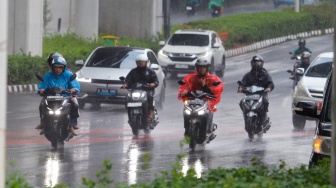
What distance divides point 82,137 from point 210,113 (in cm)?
269

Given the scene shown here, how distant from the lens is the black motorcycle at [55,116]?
55.8 ft

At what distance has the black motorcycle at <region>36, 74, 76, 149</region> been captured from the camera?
17000 mm

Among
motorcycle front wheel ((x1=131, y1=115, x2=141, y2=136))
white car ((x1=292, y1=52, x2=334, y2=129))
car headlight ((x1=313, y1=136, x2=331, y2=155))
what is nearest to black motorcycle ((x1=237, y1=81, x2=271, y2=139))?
white car ((x1=292, y1=52, x2=334, y2=129))

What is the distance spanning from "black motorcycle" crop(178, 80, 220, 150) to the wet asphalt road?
0.23 m

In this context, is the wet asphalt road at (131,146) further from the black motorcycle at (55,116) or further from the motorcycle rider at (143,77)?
the motorcycle rider at (143,77)

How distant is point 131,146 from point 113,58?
817 centimetres

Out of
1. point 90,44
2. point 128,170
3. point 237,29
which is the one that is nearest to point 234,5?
point 237,29

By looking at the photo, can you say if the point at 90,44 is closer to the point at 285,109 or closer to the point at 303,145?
the point at 285,109

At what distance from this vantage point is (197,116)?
688 inches

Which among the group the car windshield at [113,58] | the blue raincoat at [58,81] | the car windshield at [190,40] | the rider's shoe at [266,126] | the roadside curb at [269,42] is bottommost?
the roadside curb at [269,42]

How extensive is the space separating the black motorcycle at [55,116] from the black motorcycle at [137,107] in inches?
98.6

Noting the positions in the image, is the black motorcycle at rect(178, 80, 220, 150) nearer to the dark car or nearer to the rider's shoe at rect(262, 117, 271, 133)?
the rider's shoe at rect(262, 117, 271, 133)

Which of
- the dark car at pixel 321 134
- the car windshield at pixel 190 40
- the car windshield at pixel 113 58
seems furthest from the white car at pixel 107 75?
the dark car at pixel 321 134

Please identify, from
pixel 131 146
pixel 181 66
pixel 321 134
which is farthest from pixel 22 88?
pixel 321 134
